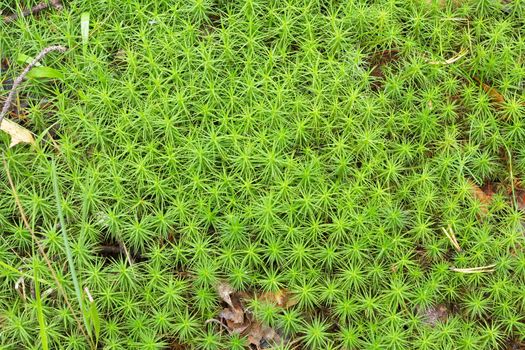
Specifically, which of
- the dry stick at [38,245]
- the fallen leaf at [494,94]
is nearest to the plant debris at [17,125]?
the dry stick at [38,245]

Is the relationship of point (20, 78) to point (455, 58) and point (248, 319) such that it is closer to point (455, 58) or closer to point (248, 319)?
point (248, 319)

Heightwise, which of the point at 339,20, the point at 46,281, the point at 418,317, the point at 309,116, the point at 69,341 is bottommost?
the point at 418,317

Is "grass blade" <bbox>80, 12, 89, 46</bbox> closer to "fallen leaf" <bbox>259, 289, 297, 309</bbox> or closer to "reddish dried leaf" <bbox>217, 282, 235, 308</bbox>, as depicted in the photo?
"reddish dried leaf" <bbox>217, 282, 235, 308</bbox>

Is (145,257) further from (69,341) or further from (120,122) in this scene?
(120,122)

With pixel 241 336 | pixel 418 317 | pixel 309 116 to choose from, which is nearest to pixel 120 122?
pixel 309 116

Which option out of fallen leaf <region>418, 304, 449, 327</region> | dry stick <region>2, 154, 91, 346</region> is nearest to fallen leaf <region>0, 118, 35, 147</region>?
dry stick <region>2, 154, 91, 346</region>
